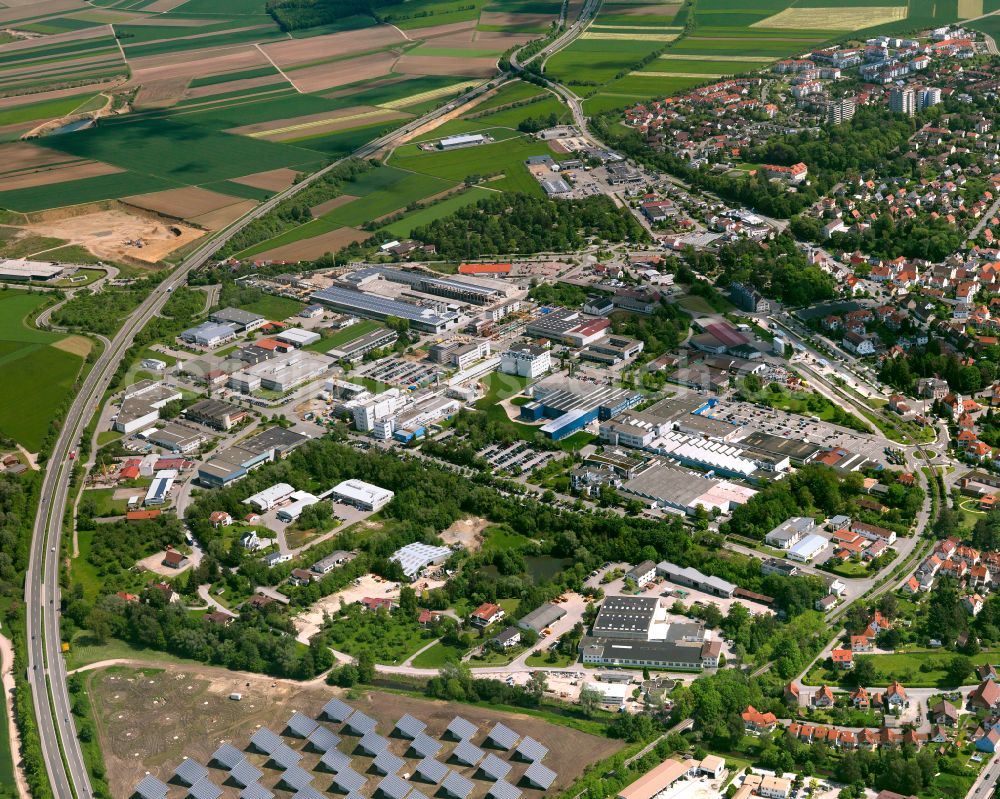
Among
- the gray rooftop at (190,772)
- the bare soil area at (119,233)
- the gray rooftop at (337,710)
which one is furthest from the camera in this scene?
the bare soil area at (119,233)

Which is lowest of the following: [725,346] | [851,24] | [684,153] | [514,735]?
[514,735]

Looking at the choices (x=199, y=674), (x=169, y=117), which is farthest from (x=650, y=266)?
(x=169, y=117)

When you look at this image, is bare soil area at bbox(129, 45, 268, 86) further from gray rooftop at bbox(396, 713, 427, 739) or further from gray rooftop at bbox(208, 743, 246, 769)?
gray rooftop at bbox(396, 713, 427, 739)

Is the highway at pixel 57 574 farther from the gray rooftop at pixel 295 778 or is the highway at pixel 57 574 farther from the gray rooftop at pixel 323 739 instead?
the gray rooftop at pixel 323 739

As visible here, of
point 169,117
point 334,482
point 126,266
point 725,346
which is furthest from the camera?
point 169,117

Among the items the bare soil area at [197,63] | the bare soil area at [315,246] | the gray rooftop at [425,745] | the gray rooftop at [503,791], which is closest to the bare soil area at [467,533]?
the gray rooftop at [425,745]

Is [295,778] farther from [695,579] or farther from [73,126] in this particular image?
[73,126]

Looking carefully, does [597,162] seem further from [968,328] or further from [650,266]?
[968,328]
